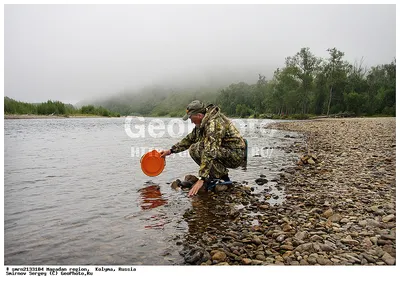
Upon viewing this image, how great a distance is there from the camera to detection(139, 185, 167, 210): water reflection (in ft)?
16.2

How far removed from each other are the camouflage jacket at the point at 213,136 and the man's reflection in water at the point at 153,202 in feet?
3.00

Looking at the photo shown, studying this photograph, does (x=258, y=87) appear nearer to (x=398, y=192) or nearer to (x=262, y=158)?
(x=262, y=158)

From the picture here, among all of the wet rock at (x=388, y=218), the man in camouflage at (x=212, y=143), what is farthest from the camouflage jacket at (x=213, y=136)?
the wet rock at (x=388, y=218)

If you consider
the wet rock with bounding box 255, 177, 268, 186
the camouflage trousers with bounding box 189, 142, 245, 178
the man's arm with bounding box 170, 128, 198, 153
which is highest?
the man's arm with bounding box 170, 128, 198, 153

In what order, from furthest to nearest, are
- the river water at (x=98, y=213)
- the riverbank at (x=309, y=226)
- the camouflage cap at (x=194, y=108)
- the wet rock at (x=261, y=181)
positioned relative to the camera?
the wet rock at (x=261, y=181)
the camouflage cap at (x=194, y=108)
the river water at (x=98, y=213)
the riverbank at (x=309, y=226)

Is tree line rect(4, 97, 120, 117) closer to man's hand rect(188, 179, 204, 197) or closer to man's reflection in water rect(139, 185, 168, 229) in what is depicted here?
man's reflection in water rect(139, 185, 168, 229)

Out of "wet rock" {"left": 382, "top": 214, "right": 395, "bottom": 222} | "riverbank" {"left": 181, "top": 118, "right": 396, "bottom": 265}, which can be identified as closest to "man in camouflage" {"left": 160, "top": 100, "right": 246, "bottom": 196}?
"riverbank" {"left": 181, "top": 118, "right": 396, "bottom": 265}

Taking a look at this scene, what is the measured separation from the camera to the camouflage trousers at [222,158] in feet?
18.6

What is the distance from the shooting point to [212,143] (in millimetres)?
5262

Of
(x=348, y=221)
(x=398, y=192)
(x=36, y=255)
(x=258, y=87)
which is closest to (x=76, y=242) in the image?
(x=36, y=255)

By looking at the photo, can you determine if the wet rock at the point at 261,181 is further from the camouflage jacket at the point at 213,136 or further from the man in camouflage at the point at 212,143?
the camouflage jacket at the point at 213,136

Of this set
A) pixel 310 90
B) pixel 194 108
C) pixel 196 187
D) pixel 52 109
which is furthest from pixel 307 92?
pixel 196 187

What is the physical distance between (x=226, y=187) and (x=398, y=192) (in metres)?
2.77

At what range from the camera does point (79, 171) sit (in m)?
7.84
